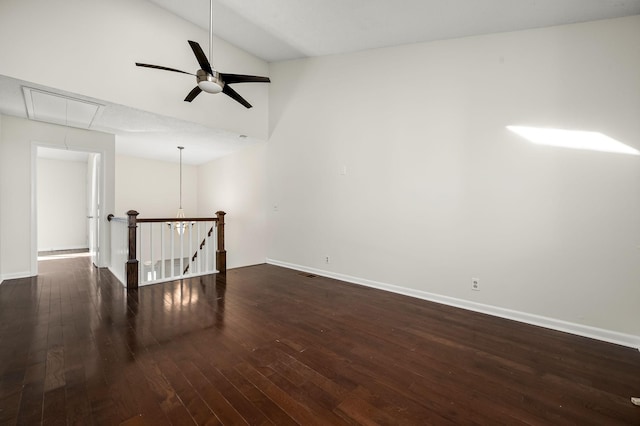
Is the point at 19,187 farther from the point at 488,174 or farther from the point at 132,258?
the point at 488,174

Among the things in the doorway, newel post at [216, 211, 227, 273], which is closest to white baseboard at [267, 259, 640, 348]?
newel post at [216, 211, 227, 273]

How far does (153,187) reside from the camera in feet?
25.1

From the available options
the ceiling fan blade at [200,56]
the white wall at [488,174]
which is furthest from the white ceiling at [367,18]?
the ceiling fan blade at [200,56]

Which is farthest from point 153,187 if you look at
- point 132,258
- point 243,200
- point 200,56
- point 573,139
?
point 573,139

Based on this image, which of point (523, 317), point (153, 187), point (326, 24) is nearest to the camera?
point (523, 317)

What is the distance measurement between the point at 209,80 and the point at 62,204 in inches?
308

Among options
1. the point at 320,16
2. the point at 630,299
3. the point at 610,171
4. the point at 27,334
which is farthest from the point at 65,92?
the point at 630,299

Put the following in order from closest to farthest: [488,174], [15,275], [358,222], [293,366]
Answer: [293,366], [488,174], [358,222], [15,275]

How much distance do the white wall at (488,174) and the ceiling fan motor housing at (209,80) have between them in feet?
6.56

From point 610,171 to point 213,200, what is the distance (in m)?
7.54

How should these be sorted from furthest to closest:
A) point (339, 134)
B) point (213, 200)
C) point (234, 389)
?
1. point (213, 200)
2. point (339, 134)
3. point (234, 389)

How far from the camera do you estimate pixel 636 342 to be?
2.31m

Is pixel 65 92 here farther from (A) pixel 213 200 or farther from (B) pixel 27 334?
(A) pixel 213 200

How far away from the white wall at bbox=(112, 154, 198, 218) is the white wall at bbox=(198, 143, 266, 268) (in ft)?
4.29
